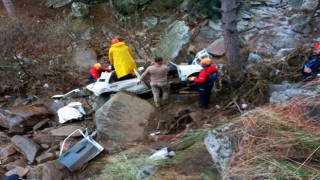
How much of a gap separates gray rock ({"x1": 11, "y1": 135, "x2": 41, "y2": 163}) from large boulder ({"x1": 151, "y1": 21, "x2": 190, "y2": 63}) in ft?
12.4

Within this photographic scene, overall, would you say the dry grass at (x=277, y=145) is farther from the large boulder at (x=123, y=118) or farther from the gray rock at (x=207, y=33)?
the gray rock at (x=207, y=33)

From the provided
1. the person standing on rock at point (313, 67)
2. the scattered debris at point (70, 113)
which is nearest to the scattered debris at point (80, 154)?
the scattered debris at point (70, 113)

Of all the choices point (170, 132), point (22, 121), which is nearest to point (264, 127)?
point (170, 132)

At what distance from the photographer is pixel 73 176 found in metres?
6.47

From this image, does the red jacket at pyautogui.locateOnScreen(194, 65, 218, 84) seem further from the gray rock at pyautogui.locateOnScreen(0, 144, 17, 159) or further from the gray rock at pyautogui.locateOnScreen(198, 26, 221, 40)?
the gray rock at pyautogui.locateOnScreen(198, 26, 221, 40)

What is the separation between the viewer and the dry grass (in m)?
3.57

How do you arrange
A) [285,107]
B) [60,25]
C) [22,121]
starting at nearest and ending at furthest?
[285,107] < [22,121] < [60,25]

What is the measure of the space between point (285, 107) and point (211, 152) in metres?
1.12

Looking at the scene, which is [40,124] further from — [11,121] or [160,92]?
[160,92]

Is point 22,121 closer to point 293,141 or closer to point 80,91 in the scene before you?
point 80,91

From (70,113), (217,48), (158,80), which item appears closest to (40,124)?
(70,113)

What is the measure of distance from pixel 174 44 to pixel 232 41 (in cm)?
211

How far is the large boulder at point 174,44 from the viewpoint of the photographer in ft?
30.0

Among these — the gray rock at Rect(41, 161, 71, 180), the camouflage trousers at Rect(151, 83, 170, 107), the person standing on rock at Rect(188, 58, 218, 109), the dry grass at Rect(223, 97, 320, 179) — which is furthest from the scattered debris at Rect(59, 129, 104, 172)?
the dry grass at Rect(223, 97, 320, 179)
